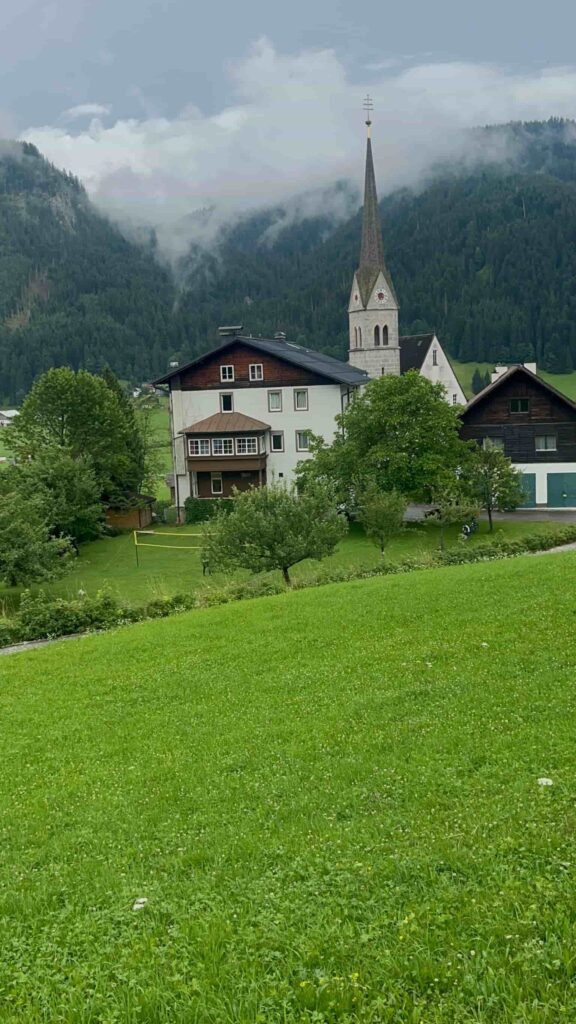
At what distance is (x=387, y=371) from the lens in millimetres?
81688

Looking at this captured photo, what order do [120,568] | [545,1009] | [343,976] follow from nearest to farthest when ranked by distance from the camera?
[545,1009], [343,976], [120,568]

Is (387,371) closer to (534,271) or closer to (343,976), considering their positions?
(343,976)

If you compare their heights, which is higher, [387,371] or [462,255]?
[462,255]

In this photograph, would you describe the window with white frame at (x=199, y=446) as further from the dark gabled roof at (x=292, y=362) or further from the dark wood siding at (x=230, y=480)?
the dark gabled roof at (x=292, y=362)

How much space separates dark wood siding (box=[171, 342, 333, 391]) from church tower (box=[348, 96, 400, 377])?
2439cm

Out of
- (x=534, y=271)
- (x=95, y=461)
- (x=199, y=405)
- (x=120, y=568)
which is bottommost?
(x=120, y=568)

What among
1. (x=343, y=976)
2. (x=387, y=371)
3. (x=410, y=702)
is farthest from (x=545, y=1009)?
(x=387, y=371)

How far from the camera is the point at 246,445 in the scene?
191 ft

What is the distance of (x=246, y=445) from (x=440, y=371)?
39080mm

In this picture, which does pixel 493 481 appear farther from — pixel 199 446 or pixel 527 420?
pixel 199 446

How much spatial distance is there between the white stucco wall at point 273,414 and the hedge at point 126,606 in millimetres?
30503

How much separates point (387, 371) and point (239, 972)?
78815 mm

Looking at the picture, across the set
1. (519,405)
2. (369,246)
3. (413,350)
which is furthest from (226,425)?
(413,350)

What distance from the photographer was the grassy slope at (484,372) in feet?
527
